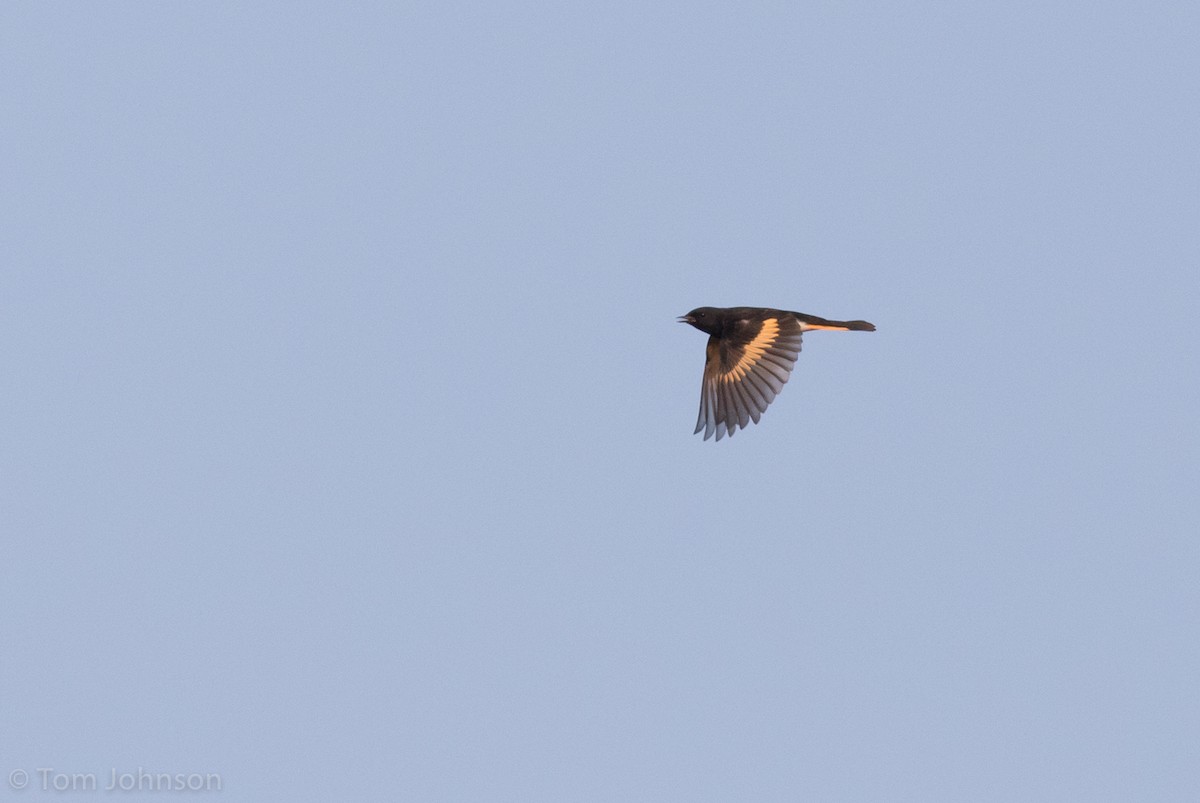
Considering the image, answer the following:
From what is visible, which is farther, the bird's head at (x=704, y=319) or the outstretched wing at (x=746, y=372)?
the bird's head at (x=704, y=319)

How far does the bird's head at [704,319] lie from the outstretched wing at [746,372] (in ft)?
1.84

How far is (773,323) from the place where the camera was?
1939 centimetres

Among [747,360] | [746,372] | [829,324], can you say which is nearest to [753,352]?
[747,360]

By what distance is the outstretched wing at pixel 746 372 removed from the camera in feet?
60.9

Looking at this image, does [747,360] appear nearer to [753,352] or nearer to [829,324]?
[753,352]

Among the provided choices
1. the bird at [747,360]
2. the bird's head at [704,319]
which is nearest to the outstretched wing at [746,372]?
the bird at [747,360]

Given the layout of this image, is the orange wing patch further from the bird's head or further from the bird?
the bird's head

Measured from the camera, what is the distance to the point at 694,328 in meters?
20.8

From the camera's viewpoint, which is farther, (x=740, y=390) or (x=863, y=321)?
(x=863, y=321)

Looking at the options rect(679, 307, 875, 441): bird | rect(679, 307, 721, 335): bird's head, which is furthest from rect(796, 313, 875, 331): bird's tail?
rect(679, 307, 721, 335): bird's head

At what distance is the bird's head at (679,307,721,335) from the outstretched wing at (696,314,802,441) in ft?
1.84

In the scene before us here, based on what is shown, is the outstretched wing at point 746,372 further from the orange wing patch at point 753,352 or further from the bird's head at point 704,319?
the bird's head at point 704,319

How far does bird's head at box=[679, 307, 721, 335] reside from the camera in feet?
66.2

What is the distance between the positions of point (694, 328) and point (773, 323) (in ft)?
5.19
